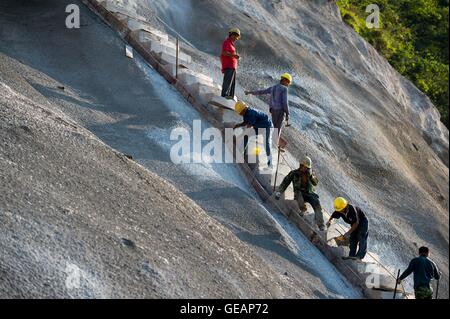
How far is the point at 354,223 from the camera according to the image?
16.5 m

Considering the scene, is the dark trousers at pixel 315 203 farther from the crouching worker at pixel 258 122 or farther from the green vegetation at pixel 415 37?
the green vegetation at pixel 415 37

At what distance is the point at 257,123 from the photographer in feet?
58.1

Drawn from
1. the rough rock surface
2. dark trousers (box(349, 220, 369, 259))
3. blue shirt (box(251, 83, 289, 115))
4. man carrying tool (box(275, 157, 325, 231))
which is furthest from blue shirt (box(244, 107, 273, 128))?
dark trousers (box(349, 220, 369, 259))

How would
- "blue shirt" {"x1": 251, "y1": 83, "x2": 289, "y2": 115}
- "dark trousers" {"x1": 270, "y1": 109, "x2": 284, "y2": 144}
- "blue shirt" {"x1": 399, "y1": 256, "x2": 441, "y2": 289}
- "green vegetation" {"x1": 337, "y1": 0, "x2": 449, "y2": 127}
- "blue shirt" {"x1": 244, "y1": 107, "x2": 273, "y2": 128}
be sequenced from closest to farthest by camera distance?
"blue shirt" {"x1": 399, "y1": 256, "x2": 441, "y2": 289} → "blue shirt" {"x1": 244, "y1": 107, "x2": 273, "y2": 128} → "blue shirt" {"x1": 251, "y1": 83, "x2": 289, "y2": 115} → "dark trousers" {"x1": 270, "y1": 109, "x2": 284, "y2": 144} → "green vegetation" {"x1": 337, "y1": 0, "x2": 449, "y2": 127}

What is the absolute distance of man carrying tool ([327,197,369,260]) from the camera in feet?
54.1

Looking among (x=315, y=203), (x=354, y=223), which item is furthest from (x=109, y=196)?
(x=354, y=223)

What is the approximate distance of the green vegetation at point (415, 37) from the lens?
38312 mm

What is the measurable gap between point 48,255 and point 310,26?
1899 centimetres

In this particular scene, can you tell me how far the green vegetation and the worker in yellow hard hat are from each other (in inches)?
723

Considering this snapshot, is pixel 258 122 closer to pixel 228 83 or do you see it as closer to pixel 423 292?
pixel 228 83

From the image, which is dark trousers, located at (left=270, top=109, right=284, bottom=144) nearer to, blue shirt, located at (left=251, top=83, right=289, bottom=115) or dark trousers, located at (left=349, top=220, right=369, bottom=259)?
blue shirt, located at (left=251, top=83, right=289, bottom=115)

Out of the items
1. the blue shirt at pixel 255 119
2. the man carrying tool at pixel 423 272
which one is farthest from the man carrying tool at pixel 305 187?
the man carrying tool at pixel 423 272

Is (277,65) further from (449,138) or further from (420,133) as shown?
(449,138)

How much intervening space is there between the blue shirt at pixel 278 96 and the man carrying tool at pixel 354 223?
2697 millimetres
